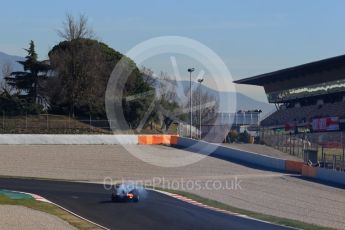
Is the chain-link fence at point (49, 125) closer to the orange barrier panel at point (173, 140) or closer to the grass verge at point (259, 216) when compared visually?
the orange barrier panel at point (173, 140)

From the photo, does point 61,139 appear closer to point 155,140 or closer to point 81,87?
point 155,140

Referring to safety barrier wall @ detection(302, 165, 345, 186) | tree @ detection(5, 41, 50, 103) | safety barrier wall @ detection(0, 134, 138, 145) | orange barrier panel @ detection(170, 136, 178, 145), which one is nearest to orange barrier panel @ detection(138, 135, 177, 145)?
orange barrier panel @ detection(170, 136, 178, 145)

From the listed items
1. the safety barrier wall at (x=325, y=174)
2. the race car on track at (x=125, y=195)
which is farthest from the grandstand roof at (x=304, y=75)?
the race car on track at (x=125, y=195)

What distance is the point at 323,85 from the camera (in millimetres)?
78688

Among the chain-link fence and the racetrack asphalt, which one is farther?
the chain-link fence

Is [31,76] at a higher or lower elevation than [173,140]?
higher

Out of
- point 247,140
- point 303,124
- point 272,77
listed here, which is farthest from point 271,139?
point 272,77

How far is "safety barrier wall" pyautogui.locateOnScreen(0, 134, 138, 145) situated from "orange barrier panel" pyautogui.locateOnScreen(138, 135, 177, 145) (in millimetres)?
587

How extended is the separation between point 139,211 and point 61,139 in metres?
36.3

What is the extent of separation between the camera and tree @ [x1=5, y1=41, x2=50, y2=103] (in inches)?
3317

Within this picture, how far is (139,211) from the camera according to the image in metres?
24.4

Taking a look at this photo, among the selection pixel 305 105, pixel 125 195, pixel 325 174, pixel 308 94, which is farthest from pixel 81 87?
pixel 125 195

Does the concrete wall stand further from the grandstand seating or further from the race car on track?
the grandstand seating

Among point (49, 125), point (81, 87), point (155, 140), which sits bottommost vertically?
point (155, 140)
